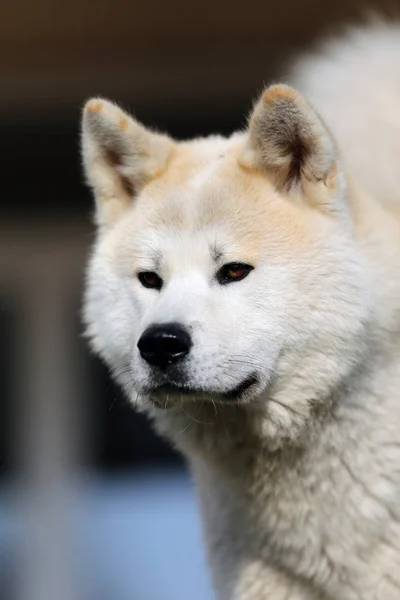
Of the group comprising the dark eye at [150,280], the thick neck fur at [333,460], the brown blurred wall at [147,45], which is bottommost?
the thick neck fur at [333,460]

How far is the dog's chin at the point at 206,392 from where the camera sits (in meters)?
2.78

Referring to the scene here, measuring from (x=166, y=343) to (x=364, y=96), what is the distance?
3.86ft

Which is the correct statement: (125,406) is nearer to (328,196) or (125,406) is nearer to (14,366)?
(14,366)

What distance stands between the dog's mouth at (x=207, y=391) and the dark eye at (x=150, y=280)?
0.29m

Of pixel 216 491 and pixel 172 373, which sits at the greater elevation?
pixel 172 373

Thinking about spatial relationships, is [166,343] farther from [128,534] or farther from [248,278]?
[128,534]

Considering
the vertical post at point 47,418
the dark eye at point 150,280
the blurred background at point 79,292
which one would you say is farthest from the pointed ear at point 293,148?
the vertical post at point 47,418

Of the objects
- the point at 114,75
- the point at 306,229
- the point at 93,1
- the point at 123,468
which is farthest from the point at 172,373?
the point at 123,468

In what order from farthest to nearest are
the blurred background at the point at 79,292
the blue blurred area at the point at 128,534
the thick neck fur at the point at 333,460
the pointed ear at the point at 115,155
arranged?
the blue blurred area at the point at 128,534 → the blurred background at the point at 79,292 → the pointed ear at the point at 115,155 → the thick neck fur at the point at 333,460

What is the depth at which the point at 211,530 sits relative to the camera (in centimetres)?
317

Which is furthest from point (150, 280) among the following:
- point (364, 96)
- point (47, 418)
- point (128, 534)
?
A: point (47, 418)

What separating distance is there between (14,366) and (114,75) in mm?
2042

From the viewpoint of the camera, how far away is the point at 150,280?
2996 mm

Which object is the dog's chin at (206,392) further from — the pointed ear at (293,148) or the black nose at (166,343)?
the pointed ear at (293,148)
